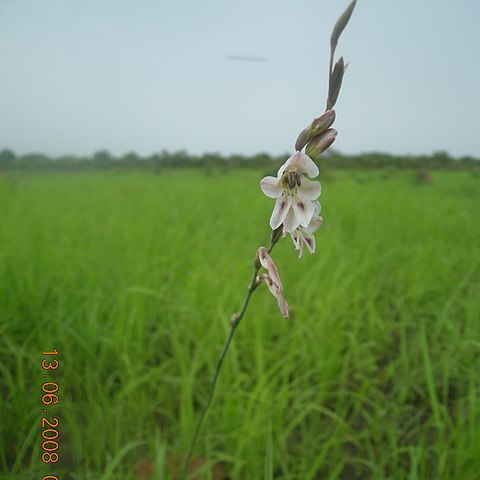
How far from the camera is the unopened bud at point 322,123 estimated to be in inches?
26.8

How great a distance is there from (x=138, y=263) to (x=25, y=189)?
4.51 m

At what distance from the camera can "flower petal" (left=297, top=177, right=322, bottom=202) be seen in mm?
709

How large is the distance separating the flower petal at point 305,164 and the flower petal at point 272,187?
0.14 feet

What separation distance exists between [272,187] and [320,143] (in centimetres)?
11

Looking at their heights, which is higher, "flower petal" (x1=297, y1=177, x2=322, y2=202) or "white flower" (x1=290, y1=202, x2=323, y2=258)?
"flower petal" (x1=297, y1=177, x2=322, y2=202)

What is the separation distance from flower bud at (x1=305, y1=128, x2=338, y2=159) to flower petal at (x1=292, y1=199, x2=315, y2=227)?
0.28ft

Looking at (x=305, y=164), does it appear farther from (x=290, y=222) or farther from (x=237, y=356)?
(x=237, y=356)

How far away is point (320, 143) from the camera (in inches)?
27.9

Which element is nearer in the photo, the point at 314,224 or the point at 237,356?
the point at 314,224
